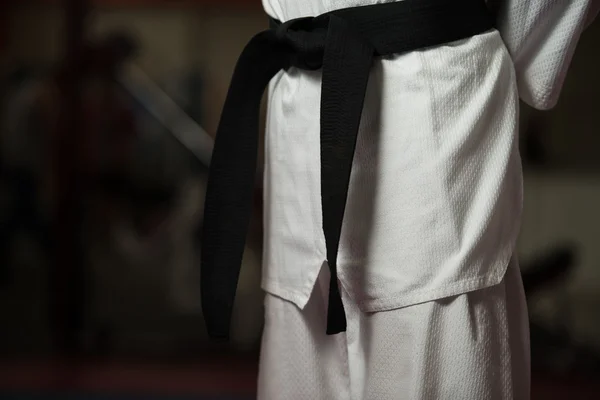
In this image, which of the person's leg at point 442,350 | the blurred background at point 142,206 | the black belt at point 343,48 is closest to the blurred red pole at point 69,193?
the blurred background at point 142,206

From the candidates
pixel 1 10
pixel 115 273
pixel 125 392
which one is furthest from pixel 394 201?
pixel 1 10

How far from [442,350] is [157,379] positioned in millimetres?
1587

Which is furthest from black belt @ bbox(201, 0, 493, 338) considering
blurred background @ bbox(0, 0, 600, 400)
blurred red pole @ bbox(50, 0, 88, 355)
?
blurred red pole @ bbox(50, 0, 88, 355)

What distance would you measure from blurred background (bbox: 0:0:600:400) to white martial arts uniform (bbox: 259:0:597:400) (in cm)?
133

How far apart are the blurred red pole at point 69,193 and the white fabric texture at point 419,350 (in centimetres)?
185

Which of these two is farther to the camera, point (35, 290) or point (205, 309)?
point (35, 290)

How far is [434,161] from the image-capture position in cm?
71

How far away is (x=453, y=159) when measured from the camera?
71cm

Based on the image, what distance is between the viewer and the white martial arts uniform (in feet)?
2.31

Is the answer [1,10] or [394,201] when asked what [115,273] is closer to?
[1,10]

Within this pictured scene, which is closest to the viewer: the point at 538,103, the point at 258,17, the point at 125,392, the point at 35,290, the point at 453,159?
the point at 453,159

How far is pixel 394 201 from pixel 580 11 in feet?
0.92

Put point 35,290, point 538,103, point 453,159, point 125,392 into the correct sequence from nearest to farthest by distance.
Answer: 1. point 453,159
2. point 538,103
3. point 125,392
4. point 35,290

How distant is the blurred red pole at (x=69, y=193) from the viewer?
2.48 meters
